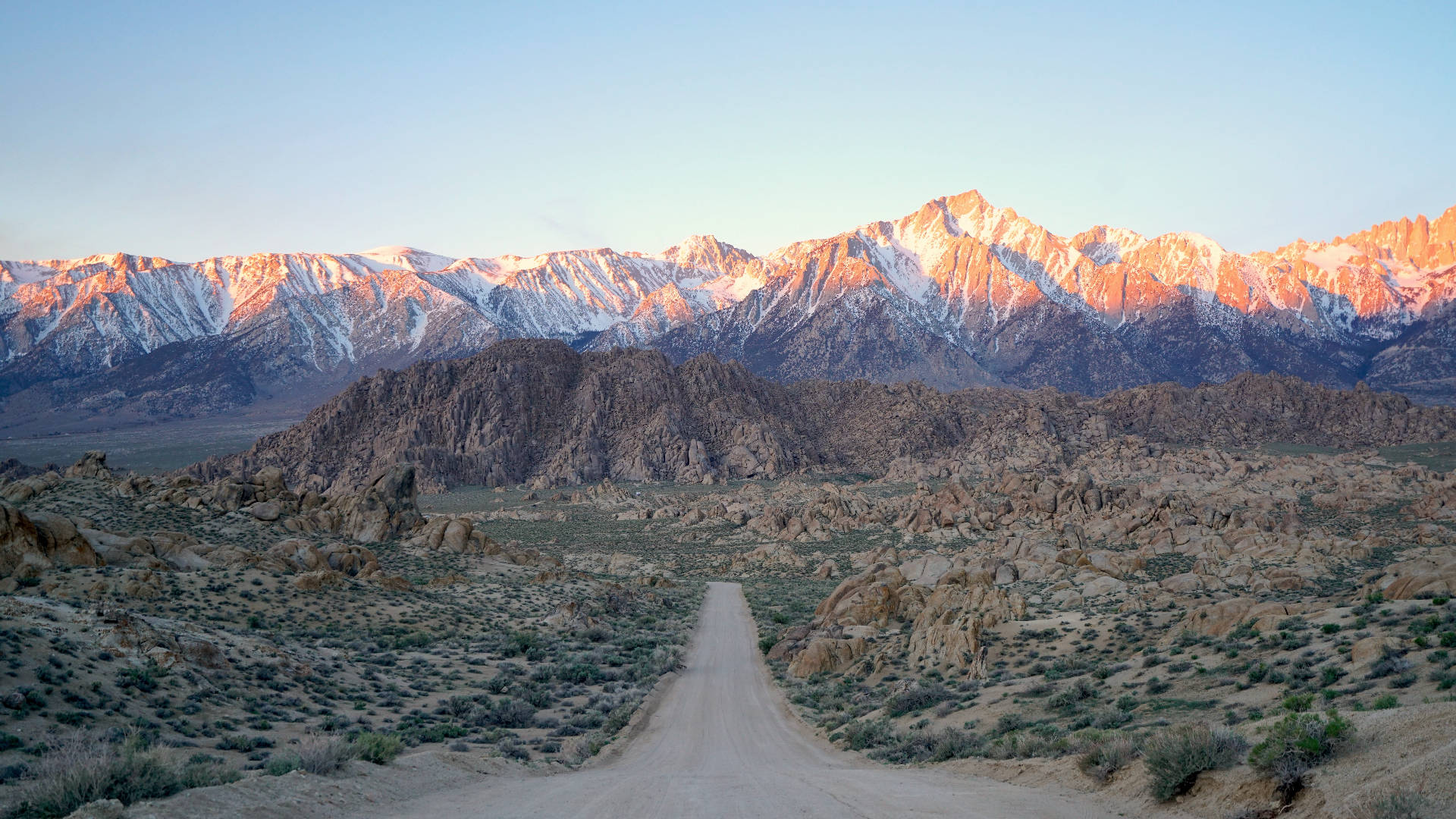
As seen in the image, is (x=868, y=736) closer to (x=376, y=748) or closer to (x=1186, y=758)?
(x=1186, y=758)

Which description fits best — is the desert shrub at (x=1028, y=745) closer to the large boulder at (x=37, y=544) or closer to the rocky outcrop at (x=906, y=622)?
the rocky outcrop at (x=906, y=622)

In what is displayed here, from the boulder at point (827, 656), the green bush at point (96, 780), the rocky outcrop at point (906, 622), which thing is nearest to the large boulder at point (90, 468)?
the rocky outcrop at point (906, 622)


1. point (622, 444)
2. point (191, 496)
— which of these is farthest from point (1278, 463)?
point (191, 496)

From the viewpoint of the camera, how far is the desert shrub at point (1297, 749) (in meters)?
9.37

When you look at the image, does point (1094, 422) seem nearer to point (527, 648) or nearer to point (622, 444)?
point (622, 444)

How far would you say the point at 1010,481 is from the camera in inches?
3118

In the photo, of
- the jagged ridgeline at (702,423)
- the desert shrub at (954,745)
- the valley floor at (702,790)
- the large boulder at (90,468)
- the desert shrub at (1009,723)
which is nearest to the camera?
the valley floor at (702,790)

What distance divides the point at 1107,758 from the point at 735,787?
6107mm

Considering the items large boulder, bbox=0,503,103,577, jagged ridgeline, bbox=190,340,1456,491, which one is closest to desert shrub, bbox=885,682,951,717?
large boulder, bbox=0,503,103,577

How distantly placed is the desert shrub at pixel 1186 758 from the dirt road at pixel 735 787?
975 mm

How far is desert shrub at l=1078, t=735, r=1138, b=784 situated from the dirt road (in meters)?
0.68

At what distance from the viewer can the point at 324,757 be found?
12.0 m

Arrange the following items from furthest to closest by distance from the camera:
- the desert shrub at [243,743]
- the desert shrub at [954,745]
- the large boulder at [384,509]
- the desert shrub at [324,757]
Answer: the large boulder at [384,509]
the desert shrub at [954,745]
the desert shrub at [243,743]
the desert shrub at [324,757]

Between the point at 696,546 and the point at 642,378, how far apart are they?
76713 millimetres
